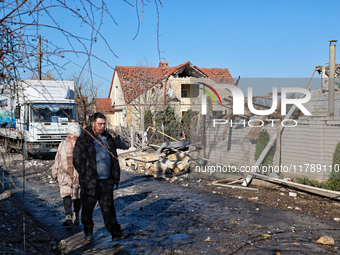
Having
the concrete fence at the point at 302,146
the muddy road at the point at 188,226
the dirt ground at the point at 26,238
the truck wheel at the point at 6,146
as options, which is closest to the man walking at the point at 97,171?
the muddy road at the point at 188,226

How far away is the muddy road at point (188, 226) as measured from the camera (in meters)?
5.01

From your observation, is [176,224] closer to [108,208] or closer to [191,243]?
[191,243]

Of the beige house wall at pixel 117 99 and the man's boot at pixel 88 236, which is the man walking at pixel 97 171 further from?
the beige house wall at pixel 117 99

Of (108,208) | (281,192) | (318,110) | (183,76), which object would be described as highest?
(183,76)

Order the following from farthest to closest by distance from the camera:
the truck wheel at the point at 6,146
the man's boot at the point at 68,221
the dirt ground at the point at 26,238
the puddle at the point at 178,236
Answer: the man's boot at the point at 68,221
the puddle at the point at 178,236
the dirt ground at the point at 26,238
the truck wheel at the point at 6,146

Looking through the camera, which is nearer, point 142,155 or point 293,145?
point 293,145

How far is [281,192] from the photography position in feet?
31.6

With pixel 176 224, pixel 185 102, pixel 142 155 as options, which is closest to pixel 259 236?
pixel 176 224

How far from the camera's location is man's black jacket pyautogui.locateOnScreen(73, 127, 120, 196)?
507 cm

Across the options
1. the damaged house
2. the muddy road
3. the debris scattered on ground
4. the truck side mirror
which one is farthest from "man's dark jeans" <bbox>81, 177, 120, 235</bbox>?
the damaged house

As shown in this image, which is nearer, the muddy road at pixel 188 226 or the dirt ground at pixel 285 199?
the muddy road at pixel 188 226

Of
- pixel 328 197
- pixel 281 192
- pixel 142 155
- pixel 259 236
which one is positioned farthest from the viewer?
pixel 142 155

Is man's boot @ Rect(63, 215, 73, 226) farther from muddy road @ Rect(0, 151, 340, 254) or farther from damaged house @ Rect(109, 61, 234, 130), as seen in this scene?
damaged house @ Rect(109, 61, 234, 130)

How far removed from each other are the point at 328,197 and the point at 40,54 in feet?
26.9
